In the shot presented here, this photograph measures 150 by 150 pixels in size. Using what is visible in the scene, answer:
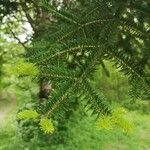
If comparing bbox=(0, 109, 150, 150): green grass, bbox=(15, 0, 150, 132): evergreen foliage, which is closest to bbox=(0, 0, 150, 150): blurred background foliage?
bbox=(0, 109, 150, 150): green grass

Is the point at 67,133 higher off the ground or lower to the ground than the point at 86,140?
higher

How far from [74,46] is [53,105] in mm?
412

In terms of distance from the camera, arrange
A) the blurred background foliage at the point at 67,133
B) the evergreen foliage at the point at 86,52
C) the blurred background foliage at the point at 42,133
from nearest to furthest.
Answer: the evergreen foliage at the point at 86,52 < the blurred background foliage at the point at 42,133 < the blurred background foliage at the point at 67,133

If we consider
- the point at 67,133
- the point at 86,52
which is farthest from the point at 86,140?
the point at 86,52

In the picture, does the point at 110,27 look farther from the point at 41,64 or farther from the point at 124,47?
the point at 124,47

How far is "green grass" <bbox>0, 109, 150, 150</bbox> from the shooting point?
10.2 meters

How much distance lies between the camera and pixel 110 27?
88.7 inches

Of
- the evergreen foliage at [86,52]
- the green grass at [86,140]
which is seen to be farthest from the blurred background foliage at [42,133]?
the evergreen foliage at [86,52]

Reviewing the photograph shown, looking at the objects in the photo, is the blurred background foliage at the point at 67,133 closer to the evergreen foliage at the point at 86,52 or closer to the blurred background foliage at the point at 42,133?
the blurred background foliage at the point at 42,133

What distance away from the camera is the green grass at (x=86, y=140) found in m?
10.2

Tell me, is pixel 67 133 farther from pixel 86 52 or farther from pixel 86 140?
pixel 86 52

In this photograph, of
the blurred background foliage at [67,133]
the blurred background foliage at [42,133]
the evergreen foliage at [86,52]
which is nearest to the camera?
the evergreen foliage at [86,52]

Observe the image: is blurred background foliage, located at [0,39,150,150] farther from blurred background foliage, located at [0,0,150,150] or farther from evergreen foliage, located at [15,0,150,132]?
evergreen foliage, located at [15,0,150,132]

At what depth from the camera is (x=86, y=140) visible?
447 inches
